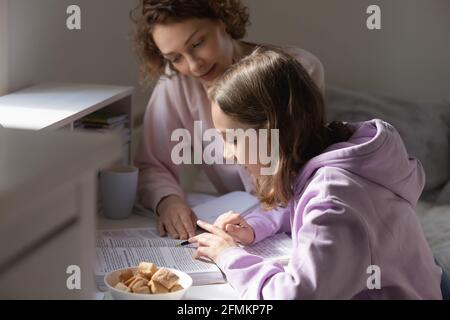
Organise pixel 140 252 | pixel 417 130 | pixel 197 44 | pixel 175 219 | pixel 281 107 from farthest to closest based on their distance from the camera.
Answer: pixel 417 130
pixel 197 44
pixel 175 219
pixel 140 252
pixel 281 107

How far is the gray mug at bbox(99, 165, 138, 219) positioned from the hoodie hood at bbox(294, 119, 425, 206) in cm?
48

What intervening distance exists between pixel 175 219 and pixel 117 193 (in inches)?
5.8

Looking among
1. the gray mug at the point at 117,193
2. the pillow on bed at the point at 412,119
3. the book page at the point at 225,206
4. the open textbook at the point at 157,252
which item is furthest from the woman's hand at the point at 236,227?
the pillow on bed at the point at 412,119

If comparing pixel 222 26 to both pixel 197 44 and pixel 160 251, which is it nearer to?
pixel 197 44

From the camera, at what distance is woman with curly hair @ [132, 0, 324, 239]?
1.52 metres

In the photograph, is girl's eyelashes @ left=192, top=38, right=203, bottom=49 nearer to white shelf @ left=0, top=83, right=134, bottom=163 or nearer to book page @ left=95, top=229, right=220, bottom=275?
white shelf @ left=0, top=83, right=134, bottom=163

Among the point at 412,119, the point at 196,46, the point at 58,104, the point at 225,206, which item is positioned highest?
the point at 196,46

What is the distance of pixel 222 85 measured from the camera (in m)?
1.18

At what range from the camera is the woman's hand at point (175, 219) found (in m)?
1.40

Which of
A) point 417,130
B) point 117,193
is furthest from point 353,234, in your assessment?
point 417,130

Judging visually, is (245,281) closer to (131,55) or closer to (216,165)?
(216,165)

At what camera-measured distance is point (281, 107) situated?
1.14 metres

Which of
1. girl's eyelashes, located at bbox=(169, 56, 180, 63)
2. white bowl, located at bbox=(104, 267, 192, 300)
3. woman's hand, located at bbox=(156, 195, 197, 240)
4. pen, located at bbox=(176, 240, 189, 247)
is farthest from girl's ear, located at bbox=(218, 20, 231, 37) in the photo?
white bowl, located at bbox=(104, 267, 192, 300)

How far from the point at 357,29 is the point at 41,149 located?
5.18ft
